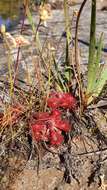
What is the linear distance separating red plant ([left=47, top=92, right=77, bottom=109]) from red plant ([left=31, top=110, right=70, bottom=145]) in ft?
0.22

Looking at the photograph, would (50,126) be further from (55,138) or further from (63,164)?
(63,164)

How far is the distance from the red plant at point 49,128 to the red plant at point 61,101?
2.6 inches

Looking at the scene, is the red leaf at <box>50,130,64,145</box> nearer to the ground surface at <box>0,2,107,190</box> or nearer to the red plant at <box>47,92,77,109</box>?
the ground surface at <box>0,2,107,190</box>

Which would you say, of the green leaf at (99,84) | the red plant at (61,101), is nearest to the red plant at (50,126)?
the red plant at (61,101)

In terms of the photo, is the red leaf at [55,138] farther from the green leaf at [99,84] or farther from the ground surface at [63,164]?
the green leaf at [99,84]

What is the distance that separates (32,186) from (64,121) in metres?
0.36

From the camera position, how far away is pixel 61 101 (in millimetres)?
2467

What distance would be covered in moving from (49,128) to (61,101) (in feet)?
0.56

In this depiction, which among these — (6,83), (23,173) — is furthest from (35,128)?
(6,83)

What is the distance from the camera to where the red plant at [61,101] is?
245cm

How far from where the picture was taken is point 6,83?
2.82m

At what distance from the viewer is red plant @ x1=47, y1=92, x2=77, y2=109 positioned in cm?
245

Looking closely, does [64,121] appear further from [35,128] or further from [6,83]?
[6,83]

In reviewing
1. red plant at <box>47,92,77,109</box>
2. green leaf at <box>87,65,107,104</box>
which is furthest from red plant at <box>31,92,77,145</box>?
green leaf at <box>87,65,107,104</box>
